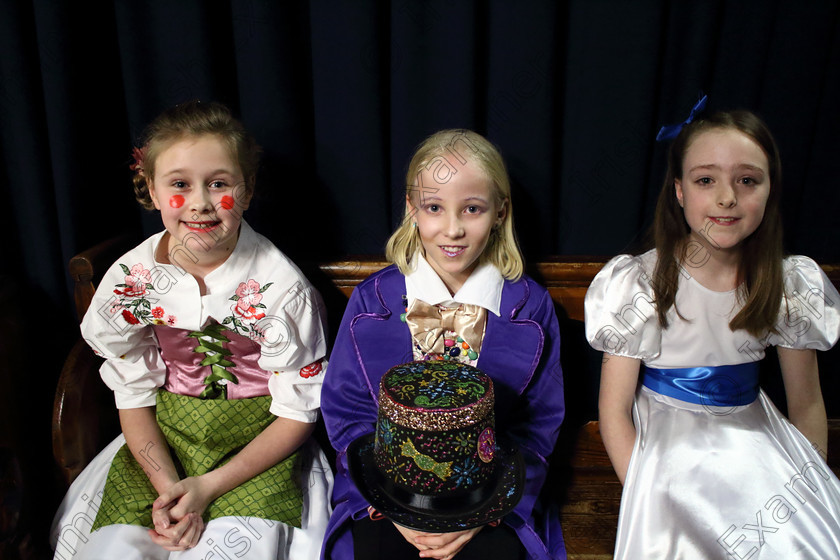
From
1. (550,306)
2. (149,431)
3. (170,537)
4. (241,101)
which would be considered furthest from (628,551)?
(241,101)

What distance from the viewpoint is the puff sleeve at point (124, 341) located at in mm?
1027

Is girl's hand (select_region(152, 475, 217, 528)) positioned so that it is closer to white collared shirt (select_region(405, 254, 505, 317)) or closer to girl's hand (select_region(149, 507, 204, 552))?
girl's hand (select_region(149, 507, 204, 552))

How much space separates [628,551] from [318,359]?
62 cm

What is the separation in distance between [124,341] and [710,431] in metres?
1.05

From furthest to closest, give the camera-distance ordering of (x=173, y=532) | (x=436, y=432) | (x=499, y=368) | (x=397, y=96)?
1. (x=397, y=96)
2. (x=499, y=368)
3. (x=173, y=532)
4. (x=436, y=432)

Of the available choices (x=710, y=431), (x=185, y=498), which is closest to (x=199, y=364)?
(x=185, y=498)

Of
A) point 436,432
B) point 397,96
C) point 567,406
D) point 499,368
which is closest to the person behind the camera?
point 436,432

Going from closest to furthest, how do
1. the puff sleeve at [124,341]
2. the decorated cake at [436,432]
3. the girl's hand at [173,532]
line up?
the decorated cake at [436,432], the girl's hand at [173,532], the puff sleeve at [124,341]

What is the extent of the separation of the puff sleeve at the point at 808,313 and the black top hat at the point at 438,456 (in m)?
0.56

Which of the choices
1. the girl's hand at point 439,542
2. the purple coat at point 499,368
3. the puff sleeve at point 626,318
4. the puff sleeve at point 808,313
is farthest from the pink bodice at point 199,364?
the puff sleeve at point 808,313

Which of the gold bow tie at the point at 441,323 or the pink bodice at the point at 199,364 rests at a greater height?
the gold bow tie at the point at 441,323

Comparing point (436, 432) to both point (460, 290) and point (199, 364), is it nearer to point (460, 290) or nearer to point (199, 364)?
point (460, 290)

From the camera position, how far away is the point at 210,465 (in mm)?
1021

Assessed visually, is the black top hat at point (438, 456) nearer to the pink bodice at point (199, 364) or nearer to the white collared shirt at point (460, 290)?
the white collared shirt at point (460, 290)
